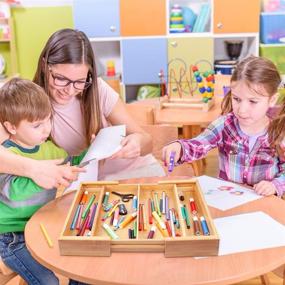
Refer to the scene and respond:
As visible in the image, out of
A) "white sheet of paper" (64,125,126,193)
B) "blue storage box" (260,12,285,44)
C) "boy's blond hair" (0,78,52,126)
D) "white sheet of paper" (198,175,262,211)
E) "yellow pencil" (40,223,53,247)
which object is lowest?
"white sheet of paper" (198,175,262,211)

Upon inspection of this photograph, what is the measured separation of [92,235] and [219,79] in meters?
2.59

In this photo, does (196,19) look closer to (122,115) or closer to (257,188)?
(122,115)

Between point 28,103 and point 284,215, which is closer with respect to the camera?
point 284,215

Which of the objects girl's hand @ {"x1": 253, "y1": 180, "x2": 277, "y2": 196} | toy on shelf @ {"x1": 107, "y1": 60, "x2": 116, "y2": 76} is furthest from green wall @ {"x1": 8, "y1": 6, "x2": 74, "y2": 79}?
girl's hand @ {"x1": 253, "y1": 180, "x2": 277, "y2": 196}

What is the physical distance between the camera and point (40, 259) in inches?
44.4

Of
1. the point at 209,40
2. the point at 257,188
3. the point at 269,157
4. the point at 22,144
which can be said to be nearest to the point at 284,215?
the point at 257,188

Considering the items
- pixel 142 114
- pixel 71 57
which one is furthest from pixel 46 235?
pixel 142 114

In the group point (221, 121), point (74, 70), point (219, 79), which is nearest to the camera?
point (74, 70)

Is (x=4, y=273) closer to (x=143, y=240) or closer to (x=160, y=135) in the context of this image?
(x=143, y=240)

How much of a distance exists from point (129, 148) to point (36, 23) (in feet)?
10.4

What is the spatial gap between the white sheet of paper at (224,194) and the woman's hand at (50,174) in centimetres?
43

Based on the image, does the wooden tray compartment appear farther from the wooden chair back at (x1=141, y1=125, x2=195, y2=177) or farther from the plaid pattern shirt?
the wooden chair back at (x1=141, y1=125, x2=195, y2=177)

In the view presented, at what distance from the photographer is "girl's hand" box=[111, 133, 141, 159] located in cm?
171

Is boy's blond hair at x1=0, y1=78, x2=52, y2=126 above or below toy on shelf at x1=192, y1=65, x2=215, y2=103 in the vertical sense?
above
